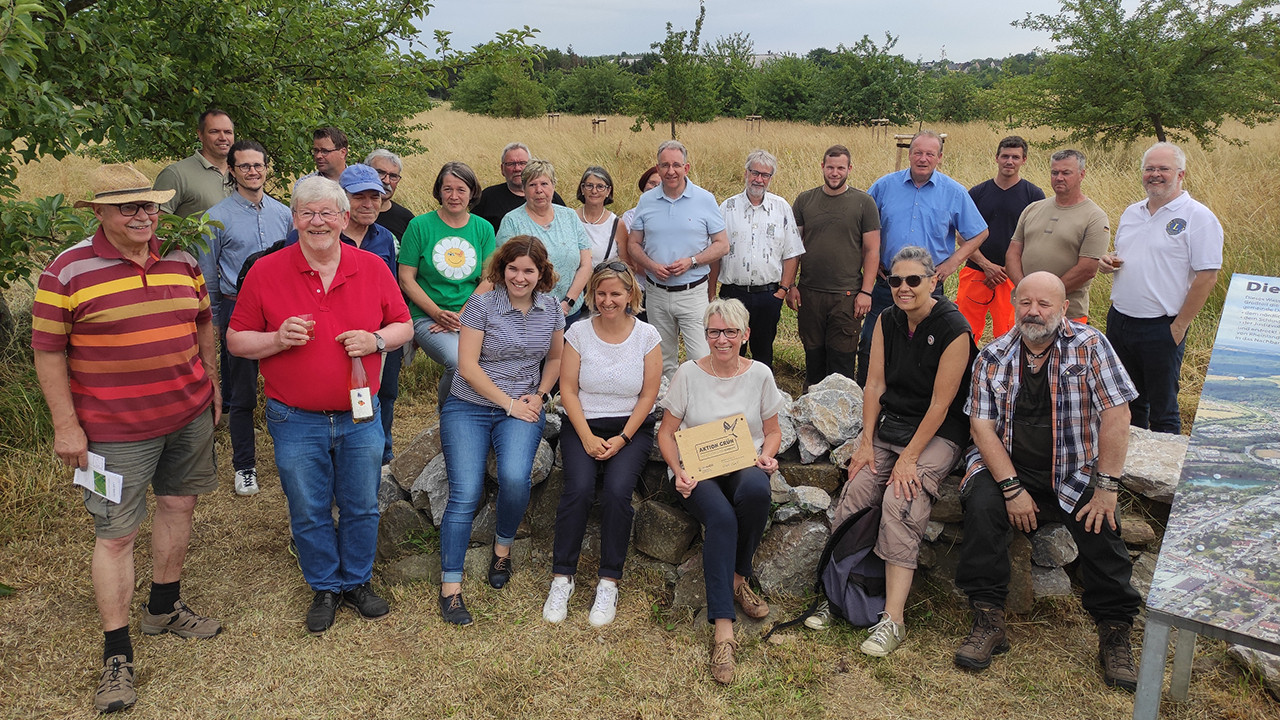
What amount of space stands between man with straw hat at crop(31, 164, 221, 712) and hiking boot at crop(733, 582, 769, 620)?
8.15 feet

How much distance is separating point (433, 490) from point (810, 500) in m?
2.01

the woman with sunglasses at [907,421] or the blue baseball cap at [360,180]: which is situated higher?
the blue baseball cap at [360,180]

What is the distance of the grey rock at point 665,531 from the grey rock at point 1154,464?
2166 millimetres

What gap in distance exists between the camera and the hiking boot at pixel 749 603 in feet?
12.2

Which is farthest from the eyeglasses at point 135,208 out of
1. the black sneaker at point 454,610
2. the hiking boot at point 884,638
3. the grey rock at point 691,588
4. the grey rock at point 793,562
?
the hiking boot at point 884,638

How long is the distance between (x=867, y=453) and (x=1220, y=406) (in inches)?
58.0

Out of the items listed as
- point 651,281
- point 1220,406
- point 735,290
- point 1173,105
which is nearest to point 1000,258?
point 735,290

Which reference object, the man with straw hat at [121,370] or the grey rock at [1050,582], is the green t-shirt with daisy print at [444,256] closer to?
the man with straw hat at [121,370]

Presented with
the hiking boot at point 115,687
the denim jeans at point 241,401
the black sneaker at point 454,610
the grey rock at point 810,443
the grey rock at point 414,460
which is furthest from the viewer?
the denim jeans at point 241,401

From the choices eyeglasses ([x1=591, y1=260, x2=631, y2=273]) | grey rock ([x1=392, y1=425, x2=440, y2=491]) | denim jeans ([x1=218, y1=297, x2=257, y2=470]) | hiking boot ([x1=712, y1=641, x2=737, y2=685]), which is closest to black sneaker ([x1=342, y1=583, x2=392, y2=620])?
grey rock ([x1=392, y1=425, x2=440, y2=491])

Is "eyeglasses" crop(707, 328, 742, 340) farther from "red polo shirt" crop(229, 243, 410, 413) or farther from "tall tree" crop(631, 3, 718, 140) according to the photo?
"tall tree" crop(631, 3, 718, 140)

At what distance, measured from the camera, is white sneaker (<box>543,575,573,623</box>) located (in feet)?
12.4

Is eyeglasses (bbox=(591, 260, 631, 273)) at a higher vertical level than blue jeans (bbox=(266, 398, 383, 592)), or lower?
higher

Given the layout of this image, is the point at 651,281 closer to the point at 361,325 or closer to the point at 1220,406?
the point at 361,325
